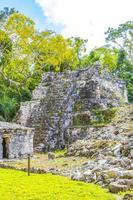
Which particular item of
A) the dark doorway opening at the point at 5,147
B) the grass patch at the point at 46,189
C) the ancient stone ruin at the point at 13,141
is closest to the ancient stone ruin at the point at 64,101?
the ancient stone ruin at the point at 13,141

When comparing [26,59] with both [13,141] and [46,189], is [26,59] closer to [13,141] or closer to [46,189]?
[13,141]

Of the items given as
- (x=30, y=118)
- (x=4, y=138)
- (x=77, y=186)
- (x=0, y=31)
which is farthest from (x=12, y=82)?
(x=77, y=186)

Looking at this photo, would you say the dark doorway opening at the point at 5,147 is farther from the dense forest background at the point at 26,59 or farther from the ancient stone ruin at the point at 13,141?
the dense forest background at the point at 26,59

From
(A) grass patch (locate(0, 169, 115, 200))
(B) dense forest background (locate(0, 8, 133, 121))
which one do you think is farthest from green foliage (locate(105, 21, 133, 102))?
(A) grass patch (locate(0, 169, 115, 200))

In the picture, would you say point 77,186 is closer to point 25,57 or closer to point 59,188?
point 59,188

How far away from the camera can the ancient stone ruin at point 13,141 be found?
2931 centimetres

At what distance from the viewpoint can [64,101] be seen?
36250 mm

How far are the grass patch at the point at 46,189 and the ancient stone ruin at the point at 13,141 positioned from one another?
9430 millimetres

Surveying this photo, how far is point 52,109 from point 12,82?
367 inches

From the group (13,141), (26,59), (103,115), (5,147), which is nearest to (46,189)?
(13,141)

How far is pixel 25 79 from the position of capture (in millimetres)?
45312

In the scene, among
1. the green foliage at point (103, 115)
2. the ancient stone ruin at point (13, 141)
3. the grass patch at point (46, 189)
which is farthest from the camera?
the green foliage at point (103, 115)

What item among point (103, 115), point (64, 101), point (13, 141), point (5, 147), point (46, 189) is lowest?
point (46, 189)

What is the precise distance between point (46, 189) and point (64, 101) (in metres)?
20.2
